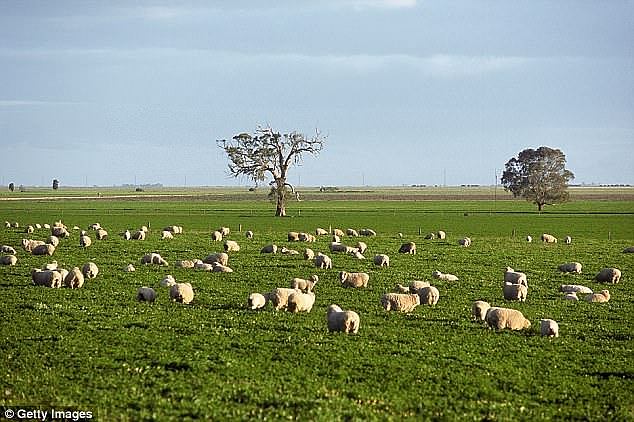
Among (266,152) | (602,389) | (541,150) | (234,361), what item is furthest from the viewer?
(541,150)

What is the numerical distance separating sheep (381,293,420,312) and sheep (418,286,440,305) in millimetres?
797

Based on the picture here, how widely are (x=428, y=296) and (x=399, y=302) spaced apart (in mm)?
1553

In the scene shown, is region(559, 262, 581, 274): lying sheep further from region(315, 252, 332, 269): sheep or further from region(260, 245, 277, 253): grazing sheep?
region(260, 245, 277, 253): grazing sheep

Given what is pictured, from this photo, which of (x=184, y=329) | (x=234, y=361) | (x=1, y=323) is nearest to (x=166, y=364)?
(x=234, y=361)

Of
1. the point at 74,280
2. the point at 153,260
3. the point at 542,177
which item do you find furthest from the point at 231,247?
the point at 542,177

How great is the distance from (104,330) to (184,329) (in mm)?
1977

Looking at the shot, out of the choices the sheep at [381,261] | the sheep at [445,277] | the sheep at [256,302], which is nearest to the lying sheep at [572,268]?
the sheep at [445,277]

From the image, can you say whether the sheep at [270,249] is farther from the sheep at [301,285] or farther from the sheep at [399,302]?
the sheep at [399,302]

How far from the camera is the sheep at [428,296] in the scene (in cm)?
2339

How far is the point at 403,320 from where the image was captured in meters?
20.6

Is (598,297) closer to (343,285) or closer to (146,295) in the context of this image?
(343,285)

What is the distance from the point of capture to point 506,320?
19438 mm

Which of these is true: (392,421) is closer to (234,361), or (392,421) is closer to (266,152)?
(234,361)

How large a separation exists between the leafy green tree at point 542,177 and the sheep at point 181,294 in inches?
4194
